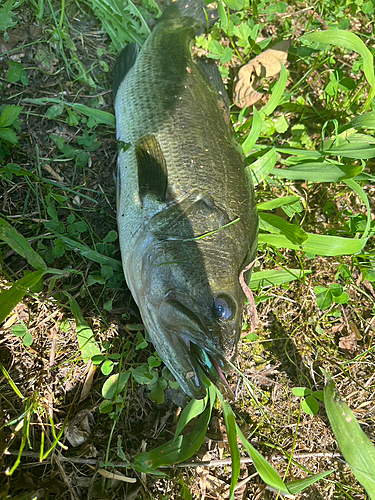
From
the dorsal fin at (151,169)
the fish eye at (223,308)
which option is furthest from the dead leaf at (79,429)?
the dorsal fin at (151,169)

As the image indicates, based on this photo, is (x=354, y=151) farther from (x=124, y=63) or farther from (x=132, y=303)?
(x=132, y=303)

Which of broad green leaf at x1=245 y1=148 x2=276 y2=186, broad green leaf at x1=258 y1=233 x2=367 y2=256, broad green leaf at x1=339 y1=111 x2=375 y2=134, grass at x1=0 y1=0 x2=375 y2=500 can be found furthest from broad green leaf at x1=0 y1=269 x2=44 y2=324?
broad green leaf at x1=339 y1=111 x2=375 y2=134

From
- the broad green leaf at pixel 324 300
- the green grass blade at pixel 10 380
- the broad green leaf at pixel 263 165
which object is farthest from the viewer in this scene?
the broad green leaf at pixel 324 300

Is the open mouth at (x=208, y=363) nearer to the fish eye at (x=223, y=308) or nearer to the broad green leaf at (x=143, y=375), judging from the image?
the fish eye at (x=223, y=308)

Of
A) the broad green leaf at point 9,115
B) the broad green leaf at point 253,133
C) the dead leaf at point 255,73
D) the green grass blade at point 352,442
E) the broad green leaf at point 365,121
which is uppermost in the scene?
the broad green leaf at point 9,115

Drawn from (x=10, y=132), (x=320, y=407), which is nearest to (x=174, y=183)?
(x=10, y=132)

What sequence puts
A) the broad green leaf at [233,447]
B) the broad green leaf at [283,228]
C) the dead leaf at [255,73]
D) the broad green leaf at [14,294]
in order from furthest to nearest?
1. the dead leaf at [255,73]
2. the broad green leaf at [283,228]
3. the broad green leaf at [233,447]
4. the broad green leaf at [14,294]

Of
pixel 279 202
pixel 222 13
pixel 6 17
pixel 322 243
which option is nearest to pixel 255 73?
pixel 222 13
